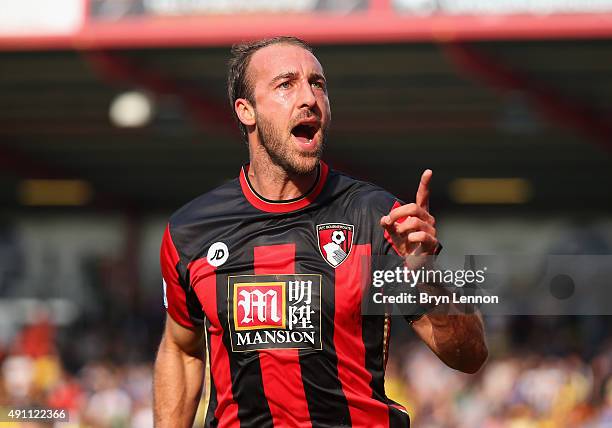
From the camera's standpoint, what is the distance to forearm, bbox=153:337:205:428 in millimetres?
4117

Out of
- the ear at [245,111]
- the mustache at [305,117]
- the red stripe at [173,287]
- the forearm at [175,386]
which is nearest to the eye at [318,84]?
the mustache at [305,117]

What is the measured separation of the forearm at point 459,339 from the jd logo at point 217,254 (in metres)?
0.73

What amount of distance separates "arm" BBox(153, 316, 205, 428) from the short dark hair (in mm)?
760

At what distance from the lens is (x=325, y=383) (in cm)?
359

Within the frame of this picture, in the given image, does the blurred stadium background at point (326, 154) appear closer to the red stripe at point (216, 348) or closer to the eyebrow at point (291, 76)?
the red stripe at point (216, 348)

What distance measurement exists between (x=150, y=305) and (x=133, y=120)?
7.30m

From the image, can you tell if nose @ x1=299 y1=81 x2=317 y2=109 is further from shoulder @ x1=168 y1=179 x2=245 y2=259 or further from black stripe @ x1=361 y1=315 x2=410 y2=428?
black stripe @ x1=361 y1=315 x2=410 y2=428

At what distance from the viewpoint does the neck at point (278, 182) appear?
12.7ft

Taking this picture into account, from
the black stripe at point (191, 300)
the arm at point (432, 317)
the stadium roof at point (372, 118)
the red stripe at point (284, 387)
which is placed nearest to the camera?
the arm at point (432, 317)

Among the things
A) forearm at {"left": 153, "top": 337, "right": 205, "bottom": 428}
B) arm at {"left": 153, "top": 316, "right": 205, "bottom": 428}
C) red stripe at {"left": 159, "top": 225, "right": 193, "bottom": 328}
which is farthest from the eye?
forearm at {"left": 153, "top": 337, "right": 205, "bottom": 428}

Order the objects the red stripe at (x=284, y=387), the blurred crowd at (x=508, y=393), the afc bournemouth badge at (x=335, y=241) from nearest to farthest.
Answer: the red stripe at (x=284, y=387) → the afc bournemouth badge at (x=335, y=241) → the blurred crowd at (x=508, y=393)

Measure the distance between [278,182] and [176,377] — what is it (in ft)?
2.70

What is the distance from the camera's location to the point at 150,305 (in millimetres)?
23094

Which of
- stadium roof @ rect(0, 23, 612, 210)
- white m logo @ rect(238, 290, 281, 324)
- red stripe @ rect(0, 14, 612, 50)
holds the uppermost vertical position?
stadium roof @ rect(0, 23, 612, 210)
